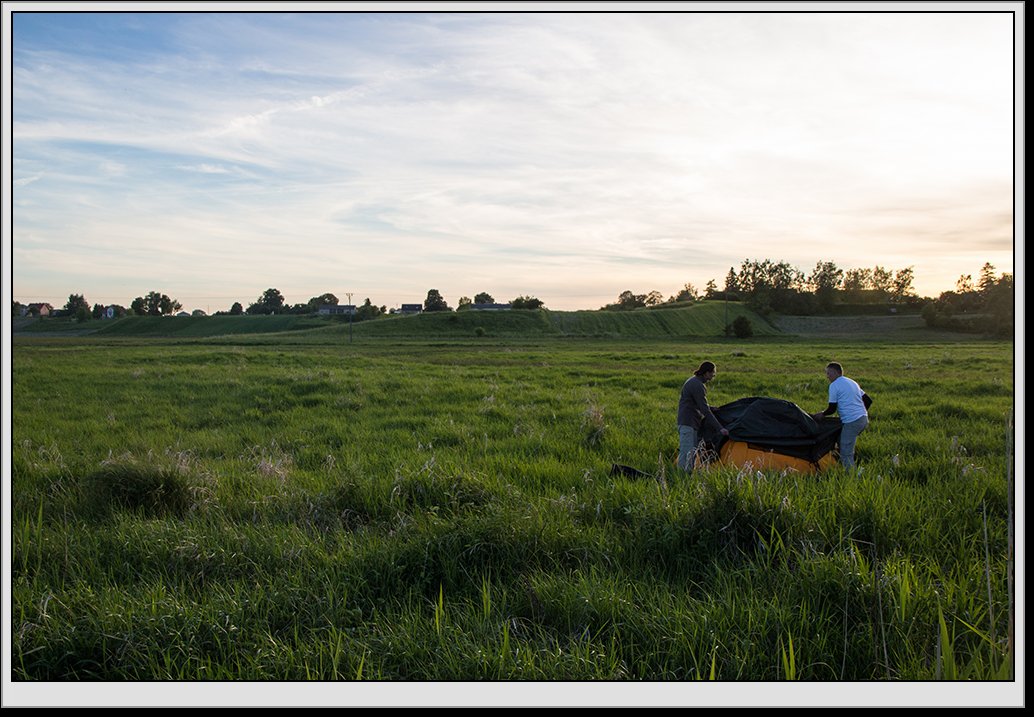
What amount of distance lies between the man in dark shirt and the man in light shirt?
5.25 ft

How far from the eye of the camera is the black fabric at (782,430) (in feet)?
24.8

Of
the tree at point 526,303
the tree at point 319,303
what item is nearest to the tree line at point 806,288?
the tree at point 526,303

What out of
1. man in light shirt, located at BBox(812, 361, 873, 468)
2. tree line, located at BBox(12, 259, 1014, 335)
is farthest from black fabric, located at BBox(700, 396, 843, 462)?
tree line, located at BBox(12, 259, 1014, 335)

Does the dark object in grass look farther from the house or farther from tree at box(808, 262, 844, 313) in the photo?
tree at box(808, 262, 844, 313)

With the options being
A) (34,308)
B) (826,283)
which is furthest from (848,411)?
(826,283)

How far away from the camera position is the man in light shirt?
8102 millimetres

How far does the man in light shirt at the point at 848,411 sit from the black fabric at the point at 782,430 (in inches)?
11.1

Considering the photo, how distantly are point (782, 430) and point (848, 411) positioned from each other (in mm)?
1408

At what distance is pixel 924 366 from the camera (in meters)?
28.6

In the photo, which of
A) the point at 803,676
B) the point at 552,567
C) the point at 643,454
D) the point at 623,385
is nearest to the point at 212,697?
the point at 552,567

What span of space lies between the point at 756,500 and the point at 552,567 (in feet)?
6.22

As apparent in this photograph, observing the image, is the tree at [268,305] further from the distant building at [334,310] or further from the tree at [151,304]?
the tree at [151,304]

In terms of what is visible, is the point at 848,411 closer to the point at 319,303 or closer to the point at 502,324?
the point at 502,324

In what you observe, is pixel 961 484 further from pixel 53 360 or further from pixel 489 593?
pixel 53 360
